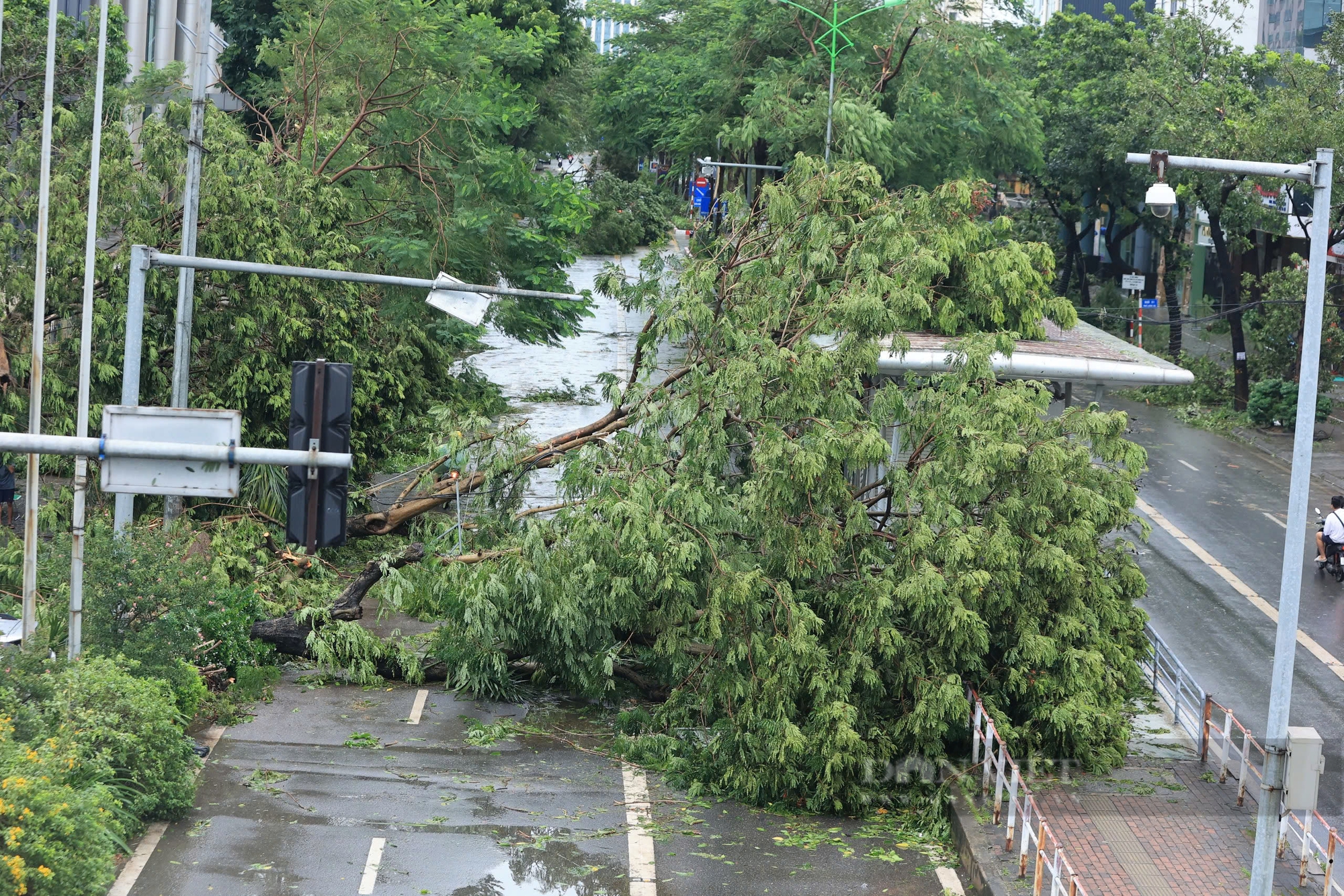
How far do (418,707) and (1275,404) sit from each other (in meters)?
27.2

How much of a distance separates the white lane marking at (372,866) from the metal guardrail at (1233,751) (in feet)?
26.3

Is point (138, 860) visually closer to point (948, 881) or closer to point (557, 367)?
point (948, 881)

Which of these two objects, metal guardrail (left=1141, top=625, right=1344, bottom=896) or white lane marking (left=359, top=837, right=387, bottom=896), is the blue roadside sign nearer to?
metal guardrail (left=1141, top=625, right=1344, bottom=896)

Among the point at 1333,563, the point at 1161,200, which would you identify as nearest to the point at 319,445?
the point at 1161,200

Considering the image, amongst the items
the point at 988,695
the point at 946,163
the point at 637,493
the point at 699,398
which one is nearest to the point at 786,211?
the point at 699,398

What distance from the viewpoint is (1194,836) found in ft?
50.0

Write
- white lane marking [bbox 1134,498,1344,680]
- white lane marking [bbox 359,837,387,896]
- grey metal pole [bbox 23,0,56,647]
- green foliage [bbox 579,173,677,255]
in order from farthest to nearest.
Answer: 1. green foliage [bbox 579,173,677,255]
2. white lane marking [bbox 1134,498,1344,680]
3. grey metal pole [bbox 23,0,56,647]
4. white lane marking [bbox 359,837,387,896]

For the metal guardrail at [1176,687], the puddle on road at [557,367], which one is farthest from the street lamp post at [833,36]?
the metal guardrail at [1176,687]

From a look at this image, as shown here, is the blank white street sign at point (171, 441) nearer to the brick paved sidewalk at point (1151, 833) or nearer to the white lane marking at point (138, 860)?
the white lane marking at point (138, 860)

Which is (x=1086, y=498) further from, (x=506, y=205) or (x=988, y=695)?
(x=506, y=205)

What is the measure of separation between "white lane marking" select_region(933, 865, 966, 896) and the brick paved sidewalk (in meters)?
0.37

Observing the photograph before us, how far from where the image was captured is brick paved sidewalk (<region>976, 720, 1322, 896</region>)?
1407 centimetres

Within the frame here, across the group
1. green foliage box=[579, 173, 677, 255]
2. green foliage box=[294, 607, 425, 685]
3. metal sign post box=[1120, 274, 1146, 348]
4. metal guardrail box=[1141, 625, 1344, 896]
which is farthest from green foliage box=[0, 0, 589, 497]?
green foliage box=[579, 173, 677, 255]

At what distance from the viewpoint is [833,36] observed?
3644 cm
